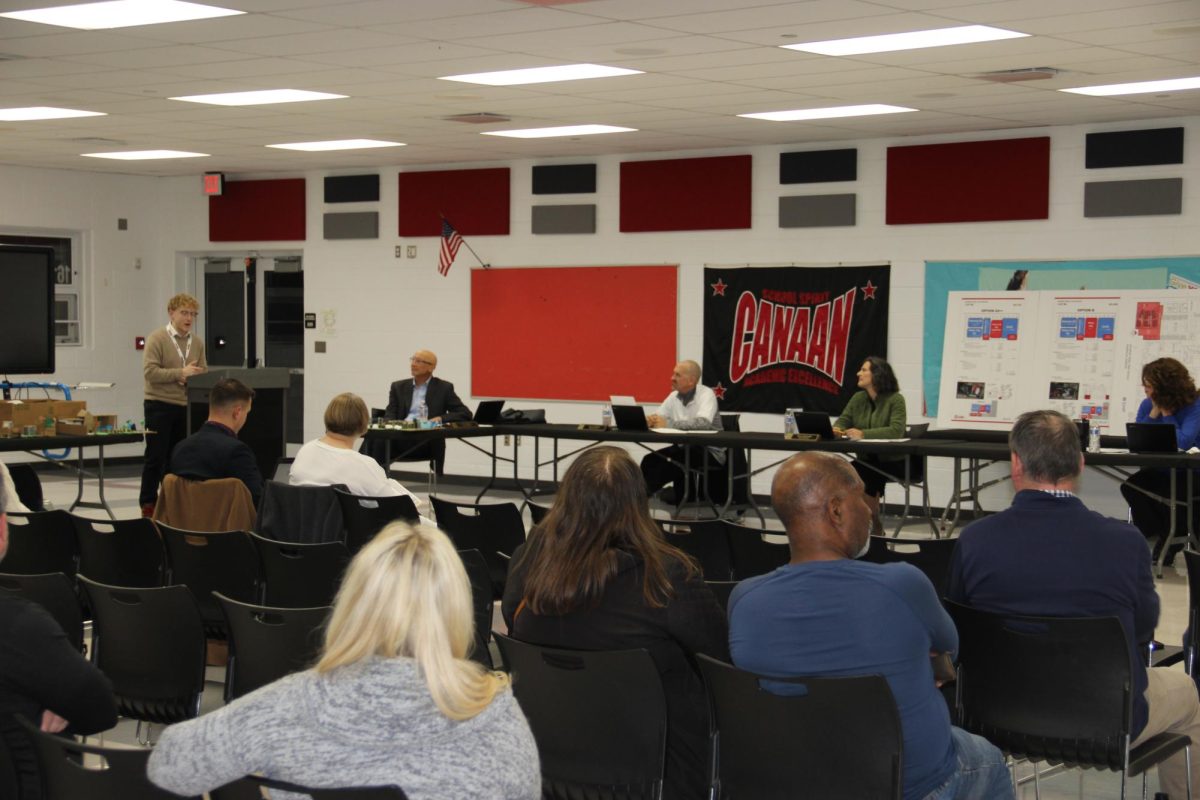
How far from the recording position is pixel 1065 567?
331 centimetres

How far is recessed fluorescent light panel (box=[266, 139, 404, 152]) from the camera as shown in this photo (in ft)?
36.6

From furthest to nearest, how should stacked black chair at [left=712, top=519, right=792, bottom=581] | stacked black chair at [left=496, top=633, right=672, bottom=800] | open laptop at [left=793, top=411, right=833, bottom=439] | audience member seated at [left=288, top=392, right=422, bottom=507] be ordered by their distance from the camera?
open laptop at [left=793, top=411, right=833, bottom=439] < audience member seated at [left=288, top=392, right=422, bottom=507] < stacked black chair at [left=712, top=519, right=792, bottom=581] < stacked black chair at [left=496, top=633, right=672, bottom=800]

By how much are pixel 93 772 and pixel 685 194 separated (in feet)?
31.7

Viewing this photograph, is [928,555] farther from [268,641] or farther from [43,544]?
[43,544]

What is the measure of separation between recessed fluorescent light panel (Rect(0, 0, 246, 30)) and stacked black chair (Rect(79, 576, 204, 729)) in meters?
3.43

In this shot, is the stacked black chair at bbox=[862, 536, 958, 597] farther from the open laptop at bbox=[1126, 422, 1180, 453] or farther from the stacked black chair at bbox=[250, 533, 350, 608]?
the open laptop at bbox=[1126, 422, 1180, 453]

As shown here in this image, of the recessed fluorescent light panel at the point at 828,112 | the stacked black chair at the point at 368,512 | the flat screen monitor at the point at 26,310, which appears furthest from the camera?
the flat screen monitor at the point at 26,310

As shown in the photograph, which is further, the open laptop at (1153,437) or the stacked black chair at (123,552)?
the open laptop at (1153,437)

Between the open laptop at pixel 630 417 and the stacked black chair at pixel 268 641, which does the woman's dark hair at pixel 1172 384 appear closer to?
the open laptop at pixel 630 417

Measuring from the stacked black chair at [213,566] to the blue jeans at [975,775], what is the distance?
2538 mm

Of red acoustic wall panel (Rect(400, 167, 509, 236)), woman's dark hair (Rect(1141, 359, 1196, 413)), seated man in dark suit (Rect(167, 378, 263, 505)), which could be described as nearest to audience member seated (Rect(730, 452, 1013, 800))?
seated man in dark suit (Rect(167, 378, 263, 505))

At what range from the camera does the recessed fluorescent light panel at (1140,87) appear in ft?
26.4

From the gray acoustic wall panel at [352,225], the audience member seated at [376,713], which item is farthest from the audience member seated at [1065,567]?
the gray acoustic wall panel at [352,225]

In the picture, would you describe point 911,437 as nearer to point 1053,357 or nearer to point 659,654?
point 1053,357
